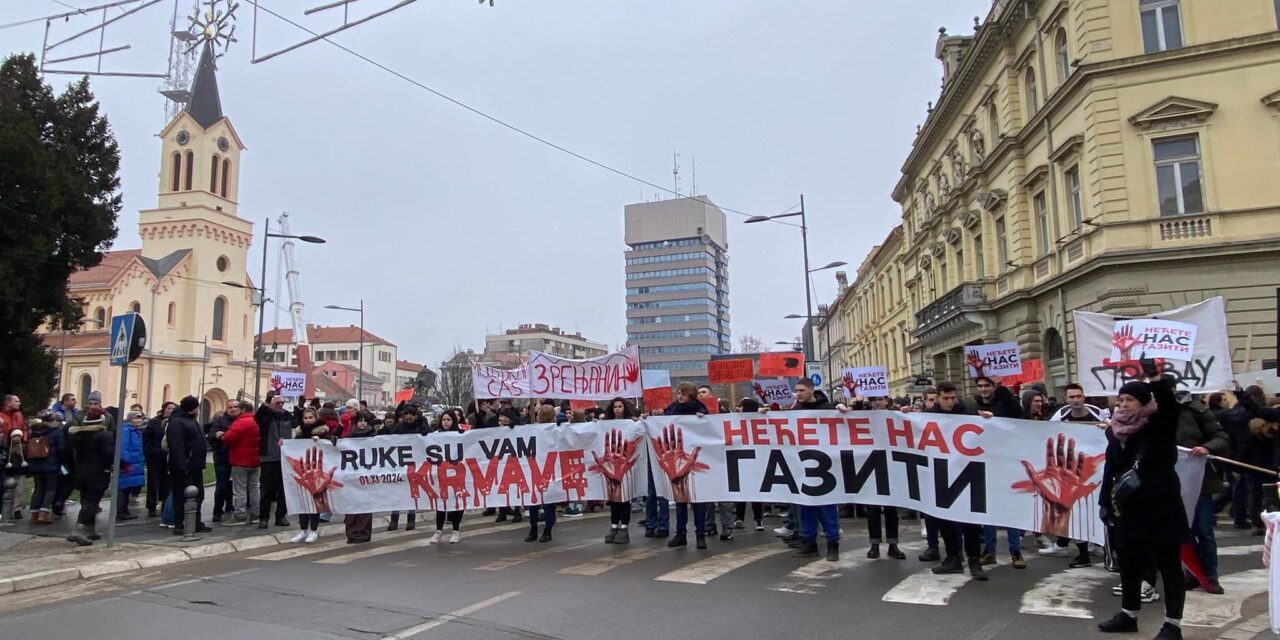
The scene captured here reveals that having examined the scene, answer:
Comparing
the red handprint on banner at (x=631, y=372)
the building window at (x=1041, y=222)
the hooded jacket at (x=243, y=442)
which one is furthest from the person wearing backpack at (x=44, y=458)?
the building window at (x=1041, y=222)

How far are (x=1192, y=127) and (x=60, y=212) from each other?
107ft

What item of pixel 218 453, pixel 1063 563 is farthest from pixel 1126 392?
pixel 218 453

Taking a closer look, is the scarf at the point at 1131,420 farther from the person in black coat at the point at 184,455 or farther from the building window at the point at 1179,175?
the building window at the point at 1179,175

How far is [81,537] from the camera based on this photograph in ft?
34.6

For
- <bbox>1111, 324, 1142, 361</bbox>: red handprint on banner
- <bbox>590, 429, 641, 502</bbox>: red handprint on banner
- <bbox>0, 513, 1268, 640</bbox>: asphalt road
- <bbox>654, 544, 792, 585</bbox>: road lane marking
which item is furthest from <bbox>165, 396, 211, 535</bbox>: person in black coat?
<bbox>1111, 324, 1142, 361</bbox>: red handprint on banner

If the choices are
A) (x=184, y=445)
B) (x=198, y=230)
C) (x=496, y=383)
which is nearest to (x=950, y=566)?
(x=184, y=445)

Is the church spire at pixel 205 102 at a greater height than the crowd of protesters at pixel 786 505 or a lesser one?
greater

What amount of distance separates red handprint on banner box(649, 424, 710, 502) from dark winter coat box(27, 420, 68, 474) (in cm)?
944

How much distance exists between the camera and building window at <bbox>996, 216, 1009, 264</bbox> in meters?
33.2

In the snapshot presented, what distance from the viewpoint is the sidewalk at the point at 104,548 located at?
880 cm

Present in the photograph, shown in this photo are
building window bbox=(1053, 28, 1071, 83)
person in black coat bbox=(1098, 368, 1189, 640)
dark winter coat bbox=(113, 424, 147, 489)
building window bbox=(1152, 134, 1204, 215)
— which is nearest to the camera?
person in black coat bbox=(1098, 368, 1189, 640)

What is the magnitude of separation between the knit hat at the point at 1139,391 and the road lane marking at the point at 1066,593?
70.3 inches

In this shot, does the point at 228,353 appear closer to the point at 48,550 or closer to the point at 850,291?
the point at 850,291

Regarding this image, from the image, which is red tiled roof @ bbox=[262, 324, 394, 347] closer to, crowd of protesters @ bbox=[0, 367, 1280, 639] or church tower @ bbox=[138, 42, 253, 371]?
church tower @ bbox=[138, 42, 253, 371]
